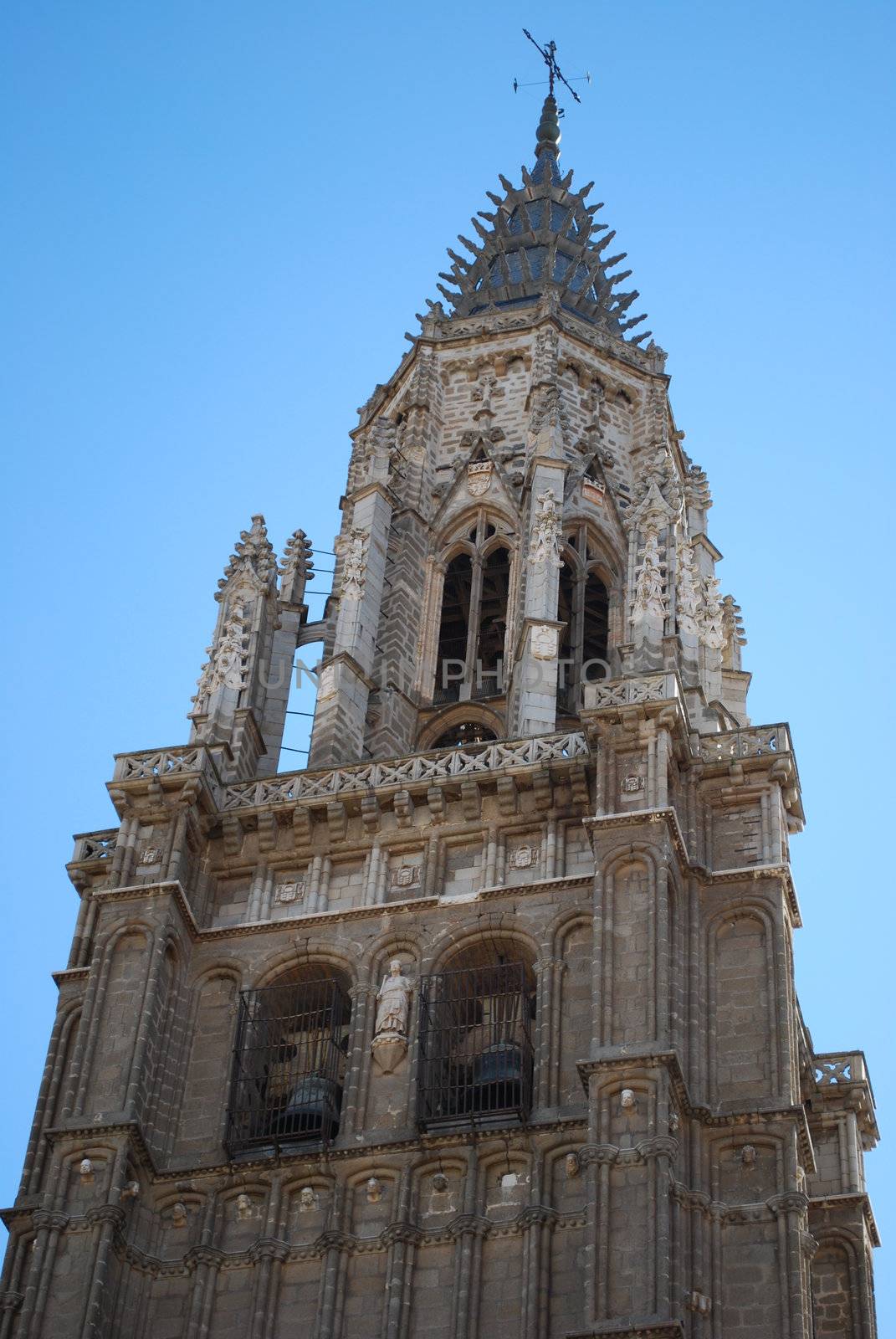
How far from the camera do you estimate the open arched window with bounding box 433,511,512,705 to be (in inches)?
2128

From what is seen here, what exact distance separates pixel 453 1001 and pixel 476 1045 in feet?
2.71

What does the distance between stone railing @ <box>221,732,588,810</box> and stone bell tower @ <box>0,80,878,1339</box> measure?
0.06 m

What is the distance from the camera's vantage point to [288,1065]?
1756 inches

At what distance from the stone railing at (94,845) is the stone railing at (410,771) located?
1.97 metres

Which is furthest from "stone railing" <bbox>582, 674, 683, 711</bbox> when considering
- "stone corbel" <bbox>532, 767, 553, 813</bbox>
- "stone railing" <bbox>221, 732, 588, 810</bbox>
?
"stone corbel" <bbox>532, 767, 553, 813</bbox>

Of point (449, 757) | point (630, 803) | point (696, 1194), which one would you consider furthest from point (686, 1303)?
point (449, 757)

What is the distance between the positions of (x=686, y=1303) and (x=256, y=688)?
16476 mm

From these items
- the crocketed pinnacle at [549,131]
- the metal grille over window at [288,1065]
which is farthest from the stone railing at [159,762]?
the crocketed pinnacle at [549,131]

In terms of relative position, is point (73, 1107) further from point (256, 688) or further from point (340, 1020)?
point (256, 688)

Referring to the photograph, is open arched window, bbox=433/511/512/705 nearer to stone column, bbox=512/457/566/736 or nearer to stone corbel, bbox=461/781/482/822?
stone column, bbox=512/457/566/736

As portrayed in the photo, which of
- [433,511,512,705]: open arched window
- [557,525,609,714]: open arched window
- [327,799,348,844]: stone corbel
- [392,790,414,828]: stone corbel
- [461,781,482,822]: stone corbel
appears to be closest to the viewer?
[461,781,482,822]: stone corbel

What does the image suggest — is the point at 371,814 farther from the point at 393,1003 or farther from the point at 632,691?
the point at 632,691

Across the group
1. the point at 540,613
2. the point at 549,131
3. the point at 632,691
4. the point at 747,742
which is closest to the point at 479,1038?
the point at 632,691

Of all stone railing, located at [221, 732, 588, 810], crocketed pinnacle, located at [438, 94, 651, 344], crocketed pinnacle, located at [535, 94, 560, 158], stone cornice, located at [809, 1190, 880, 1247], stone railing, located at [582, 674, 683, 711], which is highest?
crocketed pinnacle, located at [535, 94, 560, 158]
